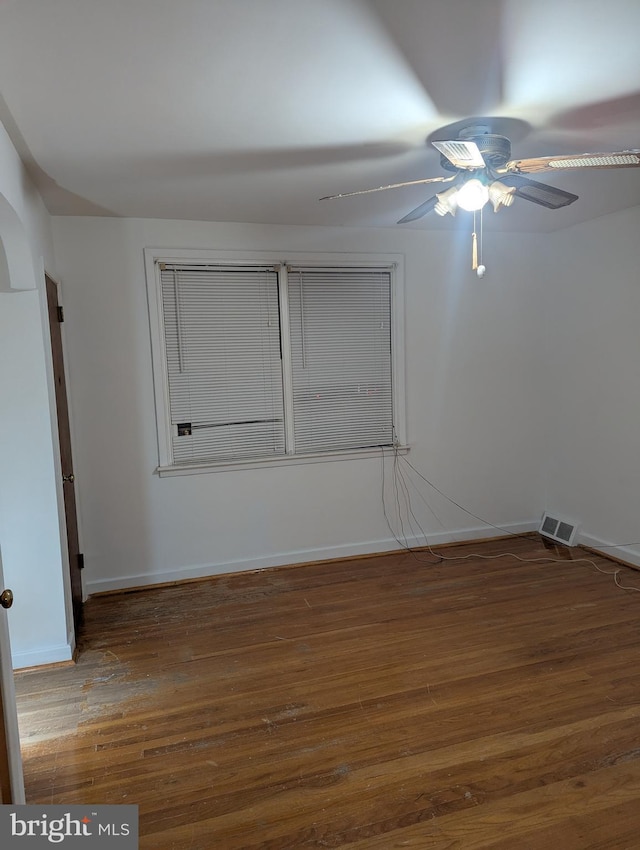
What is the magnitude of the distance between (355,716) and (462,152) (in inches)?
93.9

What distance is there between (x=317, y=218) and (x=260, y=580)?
261 cm

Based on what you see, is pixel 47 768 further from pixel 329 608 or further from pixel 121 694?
pixel 329 608

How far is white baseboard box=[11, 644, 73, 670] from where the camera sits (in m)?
2.79

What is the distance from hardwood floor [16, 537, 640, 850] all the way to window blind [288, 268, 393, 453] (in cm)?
118

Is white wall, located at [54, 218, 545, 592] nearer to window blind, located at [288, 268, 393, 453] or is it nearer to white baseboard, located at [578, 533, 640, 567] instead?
window blind, located at [288, 268, 393, 453]

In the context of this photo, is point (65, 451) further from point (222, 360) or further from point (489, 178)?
point (489, 178)

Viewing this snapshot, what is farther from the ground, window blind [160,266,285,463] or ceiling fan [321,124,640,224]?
ceiling fan [321,124,640,224]

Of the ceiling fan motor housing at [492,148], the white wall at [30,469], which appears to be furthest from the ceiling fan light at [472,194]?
the white wall at [30,469]

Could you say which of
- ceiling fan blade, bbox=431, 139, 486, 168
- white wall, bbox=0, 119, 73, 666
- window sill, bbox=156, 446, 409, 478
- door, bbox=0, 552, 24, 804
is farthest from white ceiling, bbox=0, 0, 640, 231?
window sill, bbox=156, 446, 409, 478

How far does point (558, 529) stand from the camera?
14.4 feet

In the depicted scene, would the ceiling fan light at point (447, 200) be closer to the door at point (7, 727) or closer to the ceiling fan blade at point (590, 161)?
the ceiling fan blade at point (590, 161)

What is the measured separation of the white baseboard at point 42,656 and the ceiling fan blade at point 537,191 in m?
3.24

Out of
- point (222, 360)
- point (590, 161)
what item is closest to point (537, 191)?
point (590, 161)

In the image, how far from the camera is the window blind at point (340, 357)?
13.0 ft
